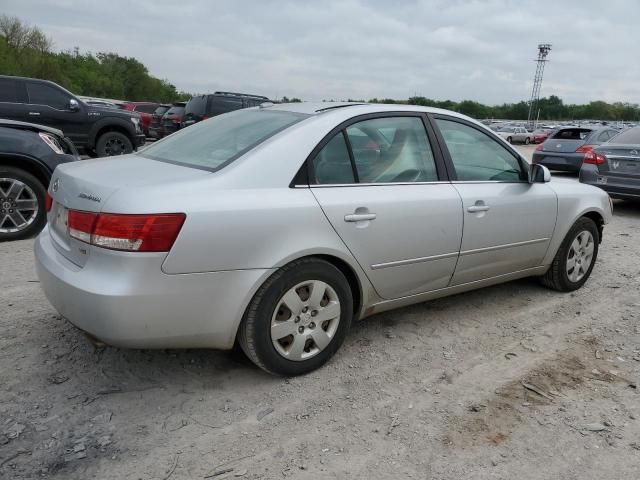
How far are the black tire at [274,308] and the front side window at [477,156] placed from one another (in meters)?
1.28

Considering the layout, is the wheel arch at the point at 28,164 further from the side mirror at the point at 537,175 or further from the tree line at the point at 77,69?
the tree line at the point at 77,69

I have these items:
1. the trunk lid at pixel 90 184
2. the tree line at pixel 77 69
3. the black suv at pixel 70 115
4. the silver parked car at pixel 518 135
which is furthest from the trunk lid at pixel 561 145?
the tree line at pixel 77 69

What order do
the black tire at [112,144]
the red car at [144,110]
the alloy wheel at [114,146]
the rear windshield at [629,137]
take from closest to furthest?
the rear windshield at [629,137], the black tire at [112,144], the alloy wheel at [114,146], the red car at [144,110]

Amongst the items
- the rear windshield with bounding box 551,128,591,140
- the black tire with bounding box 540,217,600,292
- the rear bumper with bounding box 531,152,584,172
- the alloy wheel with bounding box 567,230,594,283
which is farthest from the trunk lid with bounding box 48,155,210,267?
the rear windshield with bounding box 551,128,591,140

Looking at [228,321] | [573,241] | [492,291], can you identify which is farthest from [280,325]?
[573,241]

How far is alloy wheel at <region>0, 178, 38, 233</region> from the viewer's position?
17.7 ft

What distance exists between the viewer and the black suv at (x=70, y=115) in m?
9.92

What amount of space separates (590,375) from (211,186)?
248 cm

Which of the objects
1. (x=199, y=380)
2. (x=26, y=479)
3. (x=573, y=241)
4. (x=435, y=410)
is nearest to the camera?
(x=26, y=479)

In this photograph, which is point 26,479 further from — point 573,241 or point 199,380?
point 573,241

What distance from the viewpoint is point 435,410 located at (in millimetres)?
2768

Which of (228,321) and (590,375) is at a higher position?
(228,321)

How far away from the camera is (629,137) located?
885 cm

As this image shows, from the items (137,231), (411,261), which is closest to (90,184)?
(137,231)
